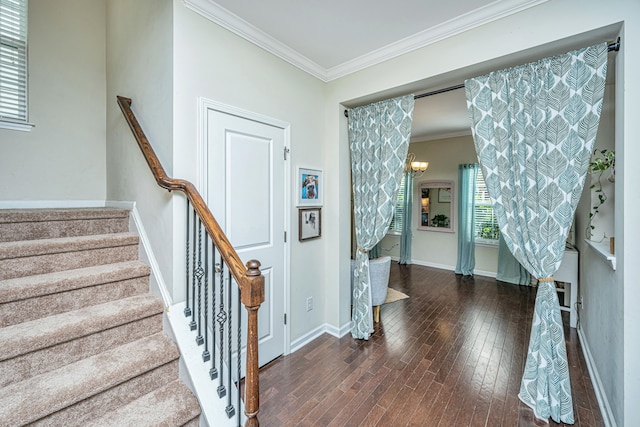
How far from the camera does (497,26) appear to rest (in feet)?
6.75

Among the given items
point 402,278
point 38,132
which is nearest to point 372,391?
point 402,278

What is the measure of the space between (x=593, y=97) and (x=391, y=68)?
151cm


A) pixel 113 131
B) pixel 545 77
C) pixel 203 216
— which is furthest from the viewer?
pixel 113 131

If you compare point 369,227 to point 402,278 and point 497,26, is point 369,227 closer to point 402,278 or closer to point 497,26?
point 497,26

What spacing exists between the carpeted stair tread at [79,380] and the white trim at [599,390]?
2.77 metres

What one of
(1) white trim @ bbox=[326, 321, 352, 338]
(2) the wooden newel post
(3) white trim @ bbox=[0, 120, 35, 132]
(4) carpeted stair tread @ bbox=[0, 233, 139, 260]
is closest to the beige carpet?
(1) white trim @ bbox=[326, 321, 352, 338]

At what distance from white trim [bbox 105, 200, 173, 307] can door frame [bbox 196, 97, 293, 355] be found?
583mm

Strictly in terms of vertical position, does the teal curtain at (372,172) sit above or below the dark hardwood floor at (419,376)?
above

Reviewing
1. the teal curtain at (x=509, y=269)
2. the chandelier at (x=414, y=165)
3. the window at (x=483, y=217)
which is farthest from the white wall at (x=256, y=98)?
the window at (x=483, y=217)

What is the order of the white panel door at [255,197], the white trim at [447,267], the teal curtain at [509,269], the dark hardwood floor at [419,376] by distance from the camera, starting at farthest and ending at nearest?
the white trim at [447,267]
the teal curtain at [509,269]
the white panel door at [255,197]
the dark hardwood floor at [419,376]

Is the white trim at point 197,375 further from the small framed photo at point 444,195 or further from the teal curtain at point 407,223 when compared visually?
the small framed photo at point 444,195

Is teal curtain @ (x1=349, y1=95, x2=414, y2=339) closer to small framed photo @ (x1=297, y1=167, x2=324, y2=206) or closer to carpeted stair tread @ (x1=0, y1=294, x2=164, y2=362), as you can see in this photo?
small framed photo @ (x1=297, y1=167, x2=324, y2=206)

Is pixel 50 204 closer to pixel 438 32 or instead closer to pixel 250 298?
pixel 250 298

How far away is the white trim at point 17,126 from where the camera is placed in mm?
2465
